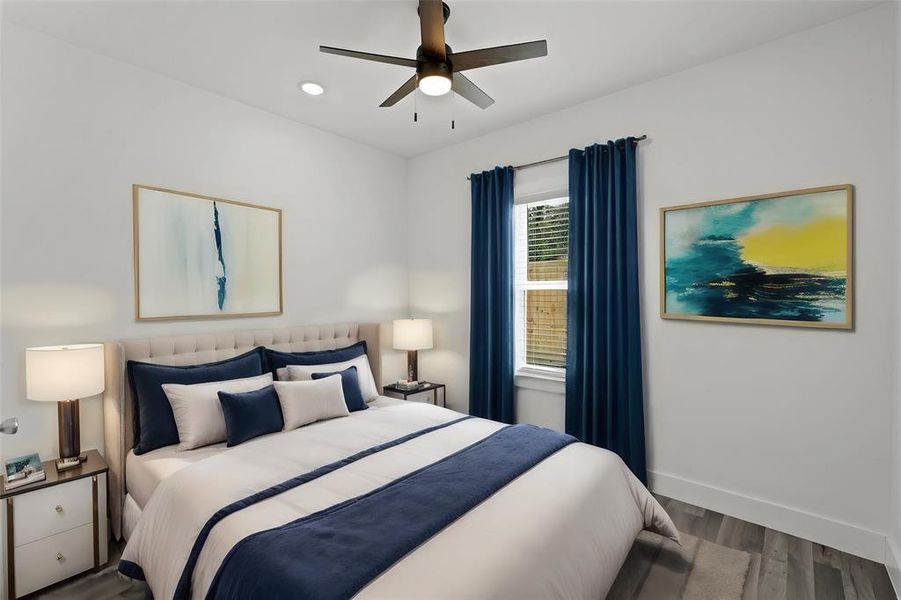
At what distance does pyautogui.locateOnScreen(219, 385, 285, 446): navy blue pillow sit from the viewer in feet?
8.25

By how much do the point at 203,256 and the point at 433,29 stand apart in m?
2.17

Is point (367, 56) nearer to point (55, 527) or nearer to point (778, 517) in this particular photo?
point (55, 527)

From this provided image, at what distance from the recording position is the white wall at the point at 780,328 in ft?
7.66

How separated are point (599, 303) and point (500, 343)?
95 cm

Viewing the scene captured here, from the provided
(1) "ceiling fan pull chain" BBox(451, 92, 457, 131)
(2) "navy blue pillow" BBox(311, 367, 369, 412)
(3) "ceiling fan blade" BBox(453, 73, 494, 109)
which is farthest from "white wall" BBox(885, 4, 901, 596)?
(2) "navy blue pillow" BBox(311, 367, 369, 412)

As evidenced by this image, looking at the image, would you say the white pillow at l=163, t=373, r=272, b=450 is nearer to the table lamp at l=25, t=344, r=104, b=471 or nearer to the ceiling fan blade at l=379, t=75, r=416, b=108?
the table lamp at l=25, t=344, r=104, b=471

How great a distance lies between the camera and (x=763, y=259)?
8.64 ft

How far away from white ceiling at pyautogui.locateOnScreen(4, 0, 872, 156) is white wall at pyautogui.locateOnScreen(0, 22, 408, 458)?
0.57 feet

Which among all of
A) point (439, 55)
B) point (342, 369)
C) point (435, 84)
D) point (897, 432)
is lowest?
point (897, 432)

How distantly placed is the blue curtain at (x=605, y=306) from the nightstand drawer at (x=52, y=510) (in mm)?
3003

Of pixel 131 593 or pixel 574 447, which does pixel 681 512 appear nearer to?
pixel 574 447

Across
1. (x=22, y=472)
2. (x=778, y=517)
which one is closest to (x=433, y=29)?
(x=22, y=472)

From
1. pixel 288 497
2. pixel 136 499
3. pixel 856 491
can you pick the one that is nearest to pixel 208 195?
pixel 136 499

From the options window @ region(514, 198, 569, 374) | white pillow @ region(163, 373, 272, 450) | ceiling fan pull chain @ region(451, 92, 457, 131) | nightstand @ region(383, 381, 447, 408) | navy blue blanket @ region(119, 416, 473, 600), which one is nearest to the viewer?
navy blue blanket @ region(119, 416, 473, 600)
